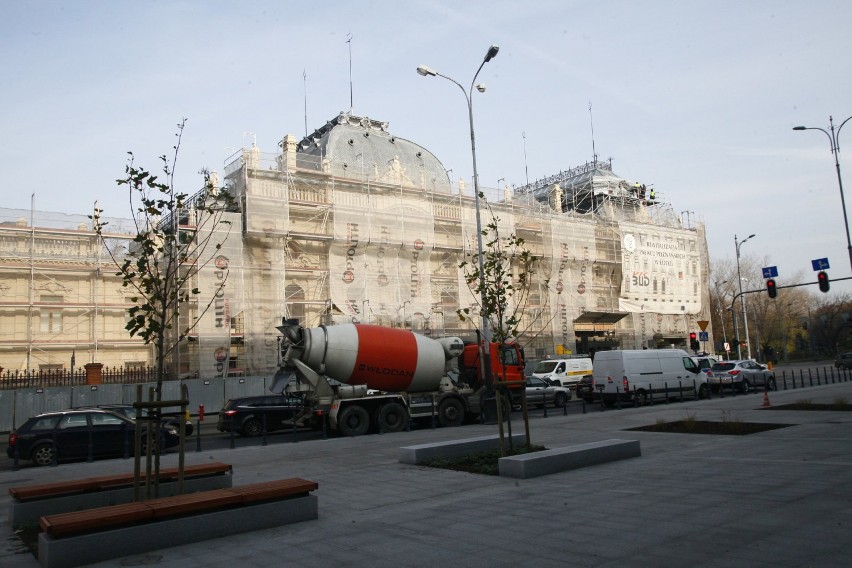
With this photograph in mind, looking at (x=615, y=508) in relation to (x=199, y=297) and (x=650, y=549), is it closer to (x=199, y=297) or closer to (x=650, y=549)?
(x=650, y=549)

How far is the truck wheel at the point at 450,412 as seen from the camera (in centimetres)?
2152

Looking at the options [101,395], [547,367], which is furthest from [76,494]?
[547,367]

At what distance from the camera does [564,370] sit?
109 feet

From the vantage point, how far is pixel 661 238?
2072 inches

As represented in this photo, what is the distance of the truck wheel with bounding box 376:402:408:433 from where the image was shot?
20.3m

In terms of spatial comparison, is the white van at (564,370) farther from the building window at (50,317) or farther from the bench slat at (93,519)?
the bench slat at (93,519)

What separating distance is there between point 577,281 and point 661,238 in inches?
432

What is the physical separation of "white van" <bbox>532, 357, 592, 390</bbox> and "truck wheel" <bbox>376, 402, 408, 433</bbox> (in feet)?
44.1

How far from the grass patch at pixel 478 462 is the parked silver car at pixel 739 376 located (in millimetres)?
21167

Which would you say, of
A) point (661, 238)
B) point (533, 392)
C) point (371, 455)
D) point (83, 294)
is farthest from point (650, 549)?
point (661, 238)

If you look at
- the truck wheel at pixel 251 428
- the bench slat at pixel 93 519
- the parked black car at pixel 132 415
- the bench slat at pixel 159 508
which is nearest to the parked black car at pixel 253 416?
the truck wheel at pixel 251 428

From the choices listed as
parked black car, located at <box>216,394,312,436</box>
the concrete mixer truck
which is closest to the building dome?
parked black car, located at <box>216,394,312,436</box>

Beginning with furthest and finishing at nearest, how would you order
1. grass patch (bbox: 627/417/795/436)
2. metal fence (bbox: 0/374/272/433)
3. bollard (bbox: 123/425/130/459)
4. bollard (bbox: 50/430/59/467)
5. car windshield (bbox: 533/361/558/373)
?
car windshield (bbox: 533/361/558/373) → metal fence (bbox: 0/374/272/433) → bollard (bbox: 123/425/130/459) → bollard (bbox: 50/430/59/467) → grass patch (bbox: 627/417/795/436)

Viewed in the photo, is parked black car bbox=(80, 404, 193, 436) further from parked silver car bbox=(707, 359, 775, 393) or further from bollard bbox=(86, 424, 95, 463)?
parked silver car bbox=(707, 359, 775, 393)
